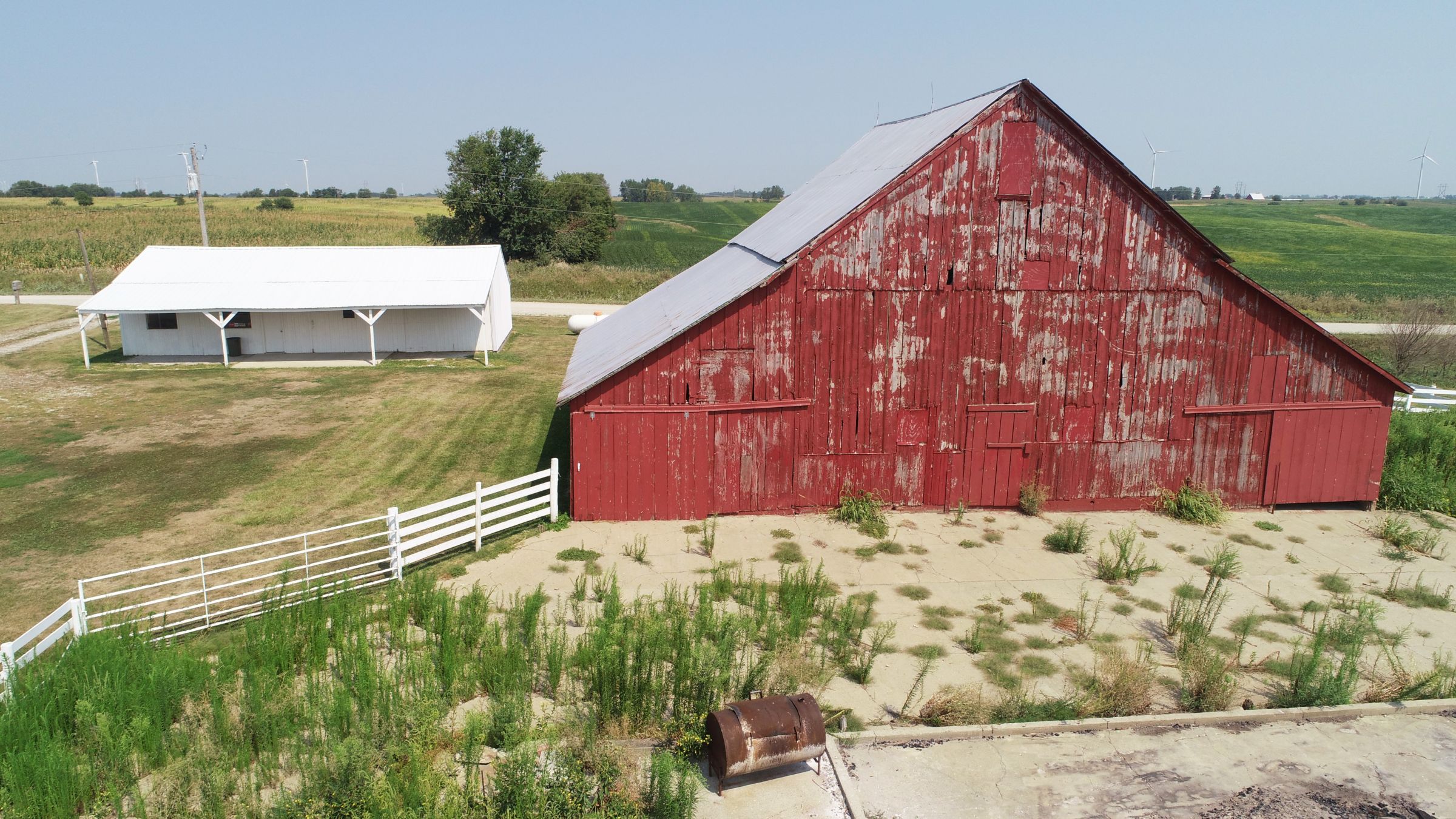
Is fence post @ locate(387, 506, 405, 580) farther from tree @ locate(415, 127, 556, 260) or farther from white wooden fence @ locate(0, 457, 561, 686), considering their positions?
tree @ locate(415, 127, 556, 260)

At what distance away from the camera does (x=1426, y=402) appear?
2486 cm

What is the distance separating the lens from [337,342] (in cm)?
3381

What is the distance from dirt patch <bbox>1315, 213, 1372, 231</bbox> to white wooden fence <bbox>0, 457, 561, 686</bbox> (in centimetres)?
12163

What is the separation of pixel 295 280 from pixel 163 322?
494cm

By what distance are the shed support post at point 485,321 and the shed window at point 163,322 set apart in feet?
34.9

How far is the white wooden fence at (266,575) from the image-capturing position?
37.9 feet

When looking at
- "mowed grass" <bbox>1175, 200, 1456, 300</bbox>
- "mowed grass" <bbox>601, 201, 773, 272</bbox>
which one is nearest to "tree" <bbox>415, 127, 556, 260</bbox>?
"mowed grass" <bbox>601, 201, 773, 272</bbox>

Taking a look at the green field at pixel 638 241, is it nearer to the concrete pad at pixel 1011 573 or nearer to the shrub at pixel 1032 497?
the concrete pad at pixel 1011 573

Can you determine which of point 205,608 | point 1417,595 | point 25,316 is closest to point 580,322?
point 25,316

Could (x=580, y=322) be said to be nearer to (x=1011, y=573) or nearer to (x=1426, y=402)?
(x=1011, y=573)

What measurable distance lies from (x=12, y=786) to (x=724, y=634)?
6868mm

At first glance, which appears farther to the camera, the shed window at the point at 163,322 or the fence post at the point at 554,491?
the shed window at the point at 163,322

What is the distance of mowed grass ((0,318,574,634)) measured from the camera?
15930 millimetres

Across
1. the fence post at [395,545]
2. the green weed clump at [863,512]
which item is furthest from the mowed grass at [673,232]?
the fence post at [395,545]
